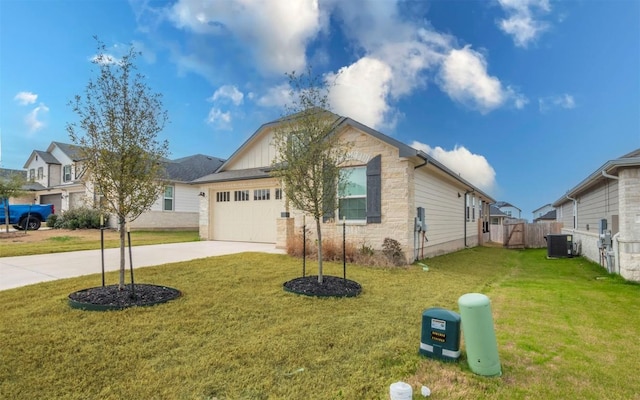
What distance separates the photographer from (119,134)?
5.30 metres

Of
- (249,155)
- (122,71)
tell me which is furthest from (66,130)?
(249,155)

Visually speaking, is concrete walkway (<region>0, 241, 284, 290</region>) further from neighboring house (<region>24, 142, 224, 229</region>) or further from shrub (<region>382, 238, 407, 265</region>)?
neighboring house (<region>24, 142, 224, 229</region>)

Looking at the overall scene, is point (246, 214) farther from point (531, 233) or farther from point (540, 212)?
point (540, 212)

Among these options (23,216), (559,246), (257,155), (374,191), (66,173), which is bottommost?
(559,246)

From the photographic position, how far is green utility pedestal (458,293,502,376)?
3.03 m

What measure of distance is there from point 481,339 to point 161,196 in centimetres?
1654

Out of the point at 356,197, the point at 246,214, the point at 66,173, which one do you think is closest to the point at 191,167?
the point at 66,173

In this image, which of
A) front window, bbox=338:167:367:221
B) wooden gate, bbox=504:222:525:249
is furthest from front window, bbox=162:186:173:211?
wooden gate, bbox=504:222:525:249

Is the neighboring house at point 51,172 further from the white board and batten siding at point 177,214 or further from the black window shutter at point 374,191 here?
the black window shutter at point 374,191

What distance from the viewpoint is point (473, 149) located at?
18000 millimetres

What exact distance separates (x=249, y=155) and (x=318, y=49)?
5.61m

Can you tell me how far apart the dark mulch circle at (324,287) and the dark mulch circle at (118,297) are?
1982 millimetres

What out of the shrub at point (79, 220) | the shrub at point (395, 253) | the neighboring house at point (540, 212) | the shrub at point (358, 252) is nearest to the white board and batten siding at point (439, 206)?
the shrub at point (395, 253)

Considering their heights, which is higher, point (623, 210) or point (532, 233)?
point (623, 210)
